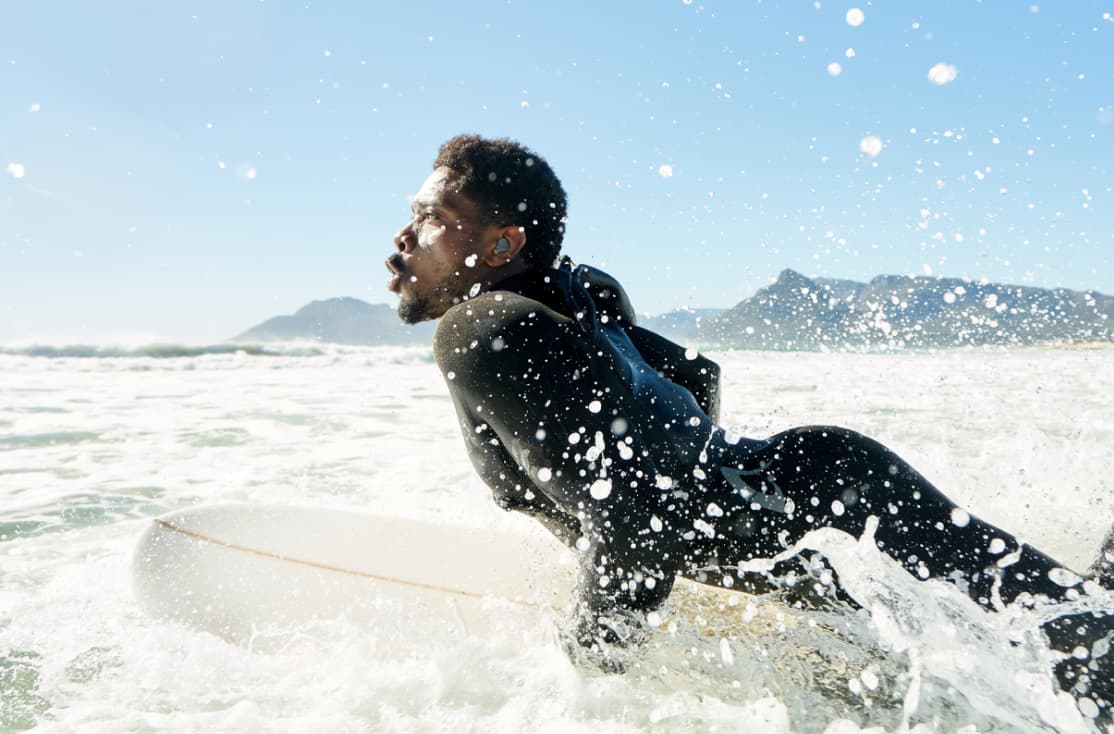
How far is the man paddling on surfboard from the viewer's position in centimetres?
156

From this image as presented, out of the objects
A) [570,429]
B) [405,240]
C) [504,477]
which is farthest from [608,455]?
[405,240]

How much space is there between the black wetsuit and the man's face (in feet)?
0.57

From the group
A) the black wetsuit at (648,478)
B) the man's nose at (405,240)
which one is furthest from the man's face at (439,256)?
the black wetsuit at (648,478)

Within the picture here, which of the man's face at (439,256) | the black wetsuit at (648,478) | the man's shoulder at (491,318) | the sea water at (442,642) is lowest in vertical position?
the sea water at (442,642)

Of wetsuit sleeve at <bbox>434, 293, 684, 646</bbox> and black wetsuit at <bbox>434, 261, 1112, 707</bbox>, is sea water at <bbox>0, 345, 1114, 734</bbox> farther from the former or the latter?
wetsuit sleeve at <bbox>434, 293, 684, 646</bbox>

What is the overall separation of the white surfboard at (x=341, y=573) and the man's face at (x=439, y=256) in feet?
3.61

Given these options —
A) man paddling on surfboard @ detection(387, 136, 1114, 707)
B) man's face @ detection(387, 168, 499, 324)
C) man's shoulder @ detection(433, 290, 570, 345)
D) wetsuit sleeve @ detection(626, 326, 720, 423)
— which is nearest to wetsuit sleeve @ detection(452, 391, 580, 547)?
man paddling on surfboard @ detection(387, 136, 1114, 707)

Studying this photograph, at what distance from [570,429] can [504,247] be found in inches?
25.3

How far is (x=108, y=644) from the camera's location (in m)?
2.50

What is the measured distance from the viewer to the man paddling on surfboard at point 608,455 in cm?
156

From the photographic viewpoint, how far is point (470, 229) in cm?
196

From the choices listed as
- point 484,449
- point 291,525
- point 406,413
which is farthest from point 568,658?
point 406,413

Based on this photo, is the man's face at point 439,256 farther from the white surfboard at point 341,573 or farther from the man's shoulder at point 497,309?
the white surfboard at point 341,573

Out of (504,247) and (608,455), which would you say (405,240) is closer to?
(504,247)
